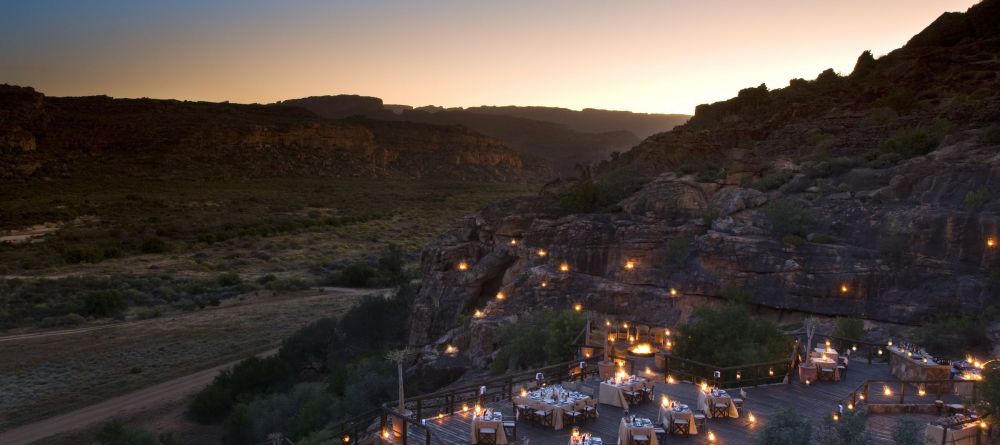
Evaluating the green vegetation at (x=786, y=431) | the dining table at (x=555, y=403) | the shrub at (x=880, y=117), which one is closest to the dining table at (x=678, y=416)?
the dining table at (x=555, y=403)

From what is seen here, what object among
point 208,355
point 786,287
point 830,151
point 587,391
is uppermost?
point 830,151

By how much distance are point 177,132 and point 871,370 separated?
276 feet

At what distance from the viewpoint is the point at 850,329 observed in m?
17.3

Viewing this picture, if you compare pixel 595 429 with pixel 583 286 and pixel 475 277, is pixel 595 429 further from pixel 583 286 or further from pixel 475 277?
pixel 475 277

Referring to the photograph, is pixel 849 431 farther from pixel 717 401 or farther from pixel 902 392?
pixel 902 392

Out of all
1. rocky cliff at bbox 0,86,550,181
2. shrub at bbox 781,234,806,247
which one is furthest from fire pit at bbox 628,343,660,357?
rocky cliff at bbox 0,86,550,181

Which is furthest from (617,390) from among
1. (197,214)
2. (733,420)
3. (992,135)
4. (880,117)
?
(197,214)

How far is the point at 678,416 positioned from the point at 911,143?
1911cm

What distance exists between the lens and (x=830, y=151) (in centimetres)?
2836

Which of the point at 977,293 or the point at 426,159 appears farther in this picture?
the point at 426,159

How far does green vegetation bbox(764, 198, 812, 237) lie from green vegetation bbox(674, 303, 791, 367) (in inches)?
208

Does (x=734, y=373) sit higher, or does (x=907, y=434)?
(x=907, y=434)

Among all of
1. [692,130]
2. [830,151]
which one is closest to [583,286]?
[830,151]

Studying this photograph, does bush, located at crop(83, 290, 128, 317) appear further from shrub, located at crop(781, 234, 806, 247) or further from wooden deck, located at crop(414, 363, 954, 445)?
shrub, located at crop(781, 234, 806, 247)
